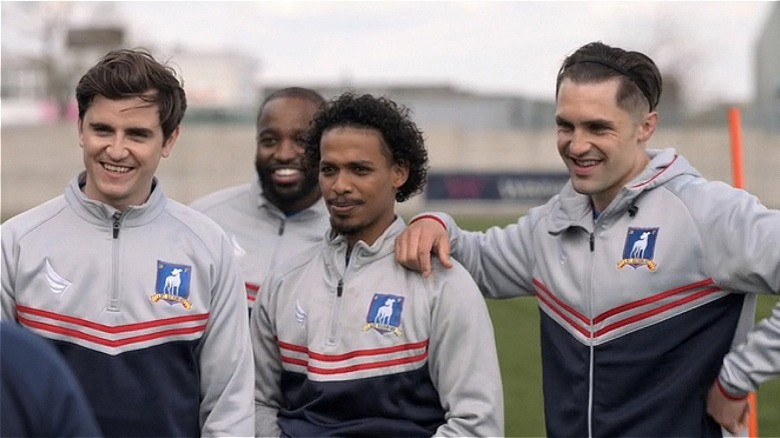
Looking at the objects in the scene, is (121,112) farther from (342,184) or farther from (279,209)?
(279,209)

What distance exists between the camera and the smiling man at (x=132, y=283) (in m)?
3.39

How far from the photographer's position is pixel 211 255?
3543mm

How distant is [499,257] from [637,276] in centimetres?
57

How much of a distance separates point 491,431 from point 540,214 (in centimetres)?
89

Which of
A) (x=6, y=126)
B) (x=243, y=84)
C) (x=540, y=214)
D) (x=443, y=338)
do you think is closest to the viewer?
(x=443, y=338)

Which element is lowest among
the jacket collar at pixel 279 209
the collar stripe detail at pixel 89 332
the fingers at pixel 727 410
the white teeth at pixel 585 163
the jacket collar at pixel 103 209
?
the fingers at pixel 727 410

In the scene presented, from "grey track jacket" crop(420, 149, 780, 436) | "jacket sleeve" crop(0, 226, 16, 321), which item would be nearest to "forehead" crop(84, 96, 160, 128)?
"jacket sleeve" crop(0, 226, 16, 321)

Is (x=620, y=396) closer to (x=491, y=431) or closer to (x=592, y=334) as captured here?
(x=592, y=334)

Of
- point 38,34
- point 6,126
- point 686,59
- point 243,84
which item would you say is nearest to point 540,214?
point 6,126

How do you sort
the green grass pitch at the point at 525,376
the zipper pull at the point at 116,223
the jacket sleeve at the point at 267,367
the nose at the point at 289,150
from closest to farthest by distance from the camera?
the zipper pull at the point at 116,223 < the jacket sleeve at the point at 267,367 < the nose at the point at 289,150 < the green grass pitch at the point at 525,376

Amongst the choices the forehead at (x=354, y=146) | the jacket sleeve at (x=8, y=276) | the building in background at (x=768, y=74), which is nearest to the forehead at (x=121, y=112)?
the jacket sleeve at (x=8, y=276)

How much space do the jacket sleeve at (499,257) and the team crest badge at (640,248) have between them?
1.40ft

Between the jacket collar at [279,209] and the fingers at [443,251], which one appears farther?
the jacket collar at [279,209]

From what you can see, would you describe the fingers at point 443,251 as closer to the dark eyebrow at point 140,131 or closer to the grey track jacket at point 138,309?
the grey track jacket at point 138,309
